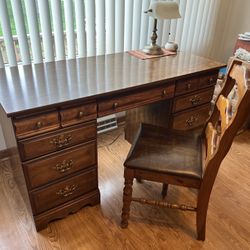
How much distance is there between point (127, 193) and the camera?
129 cm

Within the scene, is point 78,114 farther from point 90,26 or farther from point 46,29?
point 90,26

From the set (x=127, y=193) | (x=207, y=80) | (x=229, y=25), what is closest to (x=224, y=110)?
(x=207, y=80)

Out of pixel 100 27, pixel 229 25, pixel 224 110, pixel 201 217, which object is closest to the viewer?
pixel 224 110

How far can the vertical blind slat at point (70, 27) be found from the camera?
160 centimetres

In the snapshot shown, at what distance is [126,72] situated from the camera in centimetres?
144

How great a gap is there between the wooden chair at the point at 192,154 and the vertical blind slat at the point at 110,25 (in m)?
0.85

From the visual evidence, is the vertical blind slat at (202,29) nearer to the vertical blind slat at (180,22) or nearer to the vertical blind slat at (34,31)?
the vertical blind slat at (180,22)

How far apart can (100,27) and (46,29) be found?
1.34 ft

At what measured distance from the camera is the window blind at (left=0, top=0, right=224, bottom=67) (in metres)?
1.51

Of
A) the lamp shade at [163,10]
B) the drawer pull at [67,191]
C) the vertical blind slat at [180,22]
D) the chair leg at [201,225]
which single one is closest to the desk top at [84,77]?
the lamp shade at [163,10]

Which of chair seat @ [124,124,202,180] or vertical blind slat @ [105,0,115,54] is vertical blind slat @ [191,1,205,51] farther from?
chair seat @ [124,124,202,180]

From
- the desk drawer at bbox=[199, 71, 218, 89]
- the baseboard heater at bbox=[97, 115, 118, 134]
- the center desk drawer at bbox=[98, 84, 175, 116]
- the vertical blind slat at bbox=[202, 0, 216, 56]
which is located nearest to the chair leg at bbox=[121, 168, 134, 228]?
the center desk drawer at bbox=[98, 84, 175, 116]

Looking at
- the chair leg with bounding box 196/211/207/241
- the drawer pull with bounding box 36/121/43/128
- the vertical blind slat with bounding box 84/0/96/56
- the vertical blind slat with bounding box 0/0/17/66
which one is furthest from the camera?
the vertical blind slat with bounding box 84/0/96/56

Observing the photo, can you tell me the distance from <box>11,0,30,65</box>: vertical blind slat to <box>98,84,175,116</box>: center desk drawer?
2.41 feet
